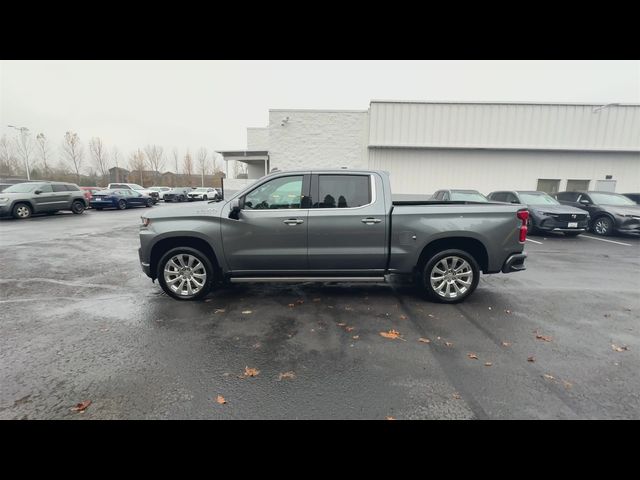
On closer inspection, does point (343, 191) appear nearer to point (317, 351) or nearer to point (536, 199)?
point (317, 351)

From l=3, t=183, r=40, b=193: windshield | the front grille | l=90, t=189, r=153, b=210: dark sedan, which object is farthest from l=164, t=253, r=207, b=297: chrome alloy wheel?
l=90, t=189, r=153, b=210: dark sedan

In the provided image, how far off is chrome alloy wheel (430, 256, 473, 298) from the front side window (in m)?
2.47

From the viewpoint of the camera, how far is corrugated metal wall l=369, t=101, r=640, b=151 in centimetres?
1689

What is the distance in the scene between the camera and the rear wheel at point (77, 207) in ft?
54.9

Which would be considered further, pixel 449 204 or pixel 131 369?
pixel 449 204

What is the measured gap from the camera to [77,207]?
17.0 m

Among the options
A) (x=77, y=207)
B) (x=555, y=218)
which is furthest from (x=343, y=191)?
(x=77, y=207)

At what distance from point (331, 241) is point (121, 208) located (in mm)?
22548

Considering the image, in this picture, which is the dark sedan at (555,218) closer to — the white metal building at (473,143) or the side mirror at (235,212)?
the white metal building at (473,143)

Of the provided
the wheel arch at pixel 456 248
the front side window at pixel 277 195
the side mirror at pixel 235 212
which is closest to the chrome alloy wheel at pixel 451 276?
the wheel arch at pixel 456 248

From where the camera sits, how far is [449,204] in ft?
16.6

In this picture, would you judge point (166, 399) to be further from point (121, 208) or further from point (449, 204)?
point (121, 208)

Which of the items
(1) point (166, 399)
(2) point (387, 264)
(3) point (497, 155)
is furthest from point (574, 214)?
(1) point (166, 399)

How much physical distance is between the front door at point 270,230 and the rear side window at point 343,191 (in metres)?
0.26
